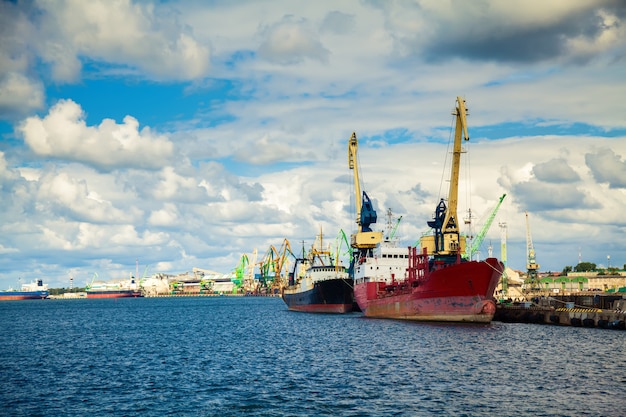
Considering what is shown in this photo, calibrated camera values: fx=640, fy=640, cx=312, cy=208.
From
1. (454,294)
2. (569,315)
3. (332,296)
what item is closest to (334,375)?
(454,294)

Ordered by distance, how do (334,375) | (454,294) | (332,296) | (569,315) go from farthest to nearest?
(332,296) < (569,315) < (454,294) < (334,375)

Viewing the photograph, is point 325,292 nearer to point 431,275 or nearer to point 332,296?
point 332,296

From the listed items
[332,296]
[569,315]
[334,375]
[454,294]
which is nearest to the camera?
[334,375]

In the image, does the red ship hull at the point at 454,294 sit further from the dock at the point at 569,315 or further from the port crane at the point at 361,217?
the port crane at the point at 361,217

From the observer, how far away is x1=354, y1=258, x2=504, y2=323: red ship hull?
212ft

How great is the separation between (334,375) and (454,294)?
1168 inches

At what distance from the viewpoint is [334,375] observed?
136ft

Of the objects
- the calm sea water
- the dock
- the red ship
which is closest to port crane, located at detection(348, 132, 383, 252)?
the red ship

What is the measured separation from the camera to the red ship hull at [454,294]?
2547 inches

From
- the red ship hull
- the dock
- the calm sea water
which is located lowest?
the calm sea water

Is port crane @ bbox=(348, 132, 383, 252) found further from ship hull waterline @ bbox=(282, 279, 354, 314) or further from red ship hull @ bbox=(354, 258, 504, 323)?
red ship hull @ bbox=(354, 258, 504, 323)

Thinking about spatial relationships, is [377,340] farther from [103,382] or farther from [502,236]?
[502,236]

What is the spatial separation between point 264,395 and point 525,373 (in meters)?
17.0

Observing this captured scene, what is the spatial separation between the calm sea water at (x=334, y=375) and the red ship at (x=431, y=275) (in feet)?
10.6
